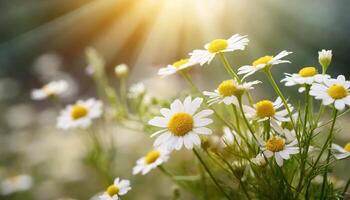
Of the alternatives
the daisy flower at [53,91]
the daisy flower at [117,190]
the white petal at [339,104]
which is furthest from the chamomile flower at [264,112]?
the daisy flower at [53,91]

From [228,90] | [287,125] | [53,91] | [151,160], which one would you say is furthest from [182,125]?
[53,91]

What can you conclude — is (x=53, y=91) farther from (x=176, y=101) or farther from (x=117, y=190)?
(x=176, y=101)

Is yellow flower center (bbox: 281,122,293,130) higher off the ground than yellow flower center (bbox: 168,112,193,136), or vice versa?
yellow flower center (bbox: 168,112,193,136)

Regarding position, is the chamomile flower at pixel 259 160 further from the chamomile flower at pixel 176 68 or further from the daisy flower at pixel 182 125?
the chamomile flower at pixel 176 68

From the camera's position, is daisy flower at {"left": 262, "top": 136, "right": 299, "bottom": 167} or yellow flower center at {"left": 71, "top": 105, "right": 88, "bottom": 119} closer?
daisy flower at {"left": 262, "top": 136, "right": 299, "bottom": 167}

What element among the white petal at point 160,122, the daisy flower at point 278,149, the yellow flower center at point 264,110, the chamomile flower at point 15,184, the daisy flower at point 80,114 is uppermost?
the chamomile flower at point 15,184

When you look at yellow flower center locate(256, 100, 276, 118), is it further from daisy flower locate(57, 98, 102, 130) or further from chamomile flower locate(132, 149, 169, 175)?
daisy flower locate(57, 98, 102, 130)

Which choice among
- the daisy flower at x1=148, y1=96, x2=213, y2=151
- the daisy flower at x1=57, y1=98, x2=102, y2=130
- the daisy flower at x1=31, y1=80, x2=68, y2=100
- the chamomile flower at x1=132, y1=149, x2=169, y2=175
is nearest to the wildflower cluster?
the daisy flower at x1=148, y1=96, x2=213, y2=151

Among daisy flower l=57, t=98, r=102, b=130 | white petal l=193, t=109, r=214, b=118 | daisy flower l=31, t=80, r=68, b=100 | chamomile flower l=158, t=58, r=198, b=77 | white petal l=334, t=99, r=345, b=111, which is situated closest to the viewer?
white petal l=334, t=99, r=345, b=111
